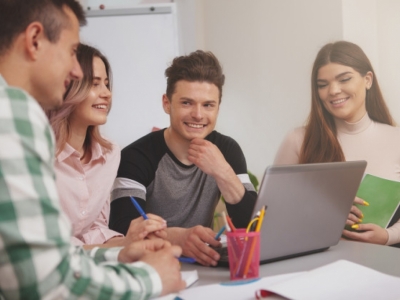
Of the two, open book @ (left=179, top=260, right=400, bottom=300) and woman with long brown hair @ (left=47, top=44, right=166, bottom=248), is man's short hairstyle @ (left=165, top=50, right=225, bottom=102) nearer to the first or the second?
woman with long brown hair @ (left=47, top=44, right=166, bottom=248)

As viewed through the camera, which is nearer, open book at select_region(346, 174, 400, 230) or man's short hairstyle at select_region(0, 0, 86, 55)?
man's short hairstyle at select_region(0, 0, 86, 55)

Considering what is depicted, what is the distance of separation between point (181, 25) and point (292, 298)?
2174 millimetres

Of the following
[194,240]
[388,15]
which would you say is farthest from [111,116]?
[194,240]

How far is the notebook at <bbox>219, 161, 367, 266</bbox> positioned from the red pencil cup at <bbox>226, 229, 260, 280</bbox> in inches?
2.7

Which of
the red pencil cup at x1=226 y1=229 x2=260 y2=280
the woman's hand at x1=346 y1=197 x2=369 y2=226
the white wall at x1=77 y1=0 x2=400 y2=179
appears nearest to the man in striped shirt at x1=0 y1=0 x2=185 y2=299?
the red pencil cup at x1=226 y1=229 x2=260 y2=280

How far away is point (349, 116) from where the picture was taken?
1953mm

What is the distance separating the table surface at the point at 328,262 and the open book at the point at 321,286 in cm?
8

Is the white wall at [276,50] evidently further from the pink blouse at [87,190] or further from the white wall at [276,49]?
the pink blouse at [87,190]

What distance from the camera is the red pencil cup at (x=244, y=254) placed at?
103 centimetres

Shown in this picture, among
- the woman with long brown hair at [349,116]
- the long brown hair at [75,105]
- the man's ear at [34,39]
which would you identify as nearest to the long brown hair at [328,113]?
the woman with long brown hair at [349,116]

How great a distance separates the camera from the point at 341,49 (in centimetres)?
196

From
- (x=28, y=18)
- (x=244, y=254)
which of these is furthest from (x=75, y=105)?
(x=244, y=254)

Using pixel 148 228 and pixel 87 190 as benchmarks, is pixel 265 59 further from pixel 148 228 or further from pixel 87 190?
pixel 148 228

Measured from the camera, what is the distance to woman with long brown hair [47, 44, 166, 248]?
64.9 inches
